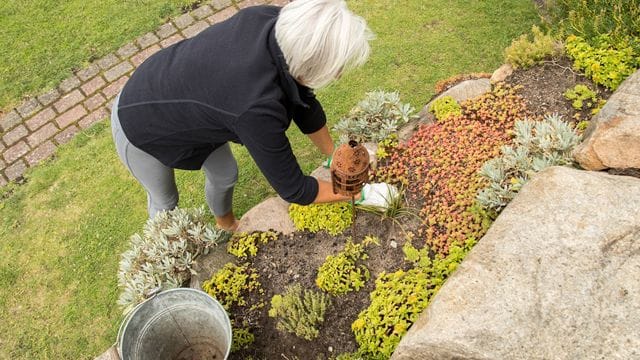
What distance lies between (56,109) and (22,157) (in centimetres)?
70

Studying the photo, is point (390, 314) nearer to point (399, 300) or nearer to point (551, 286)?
point (399, 300)

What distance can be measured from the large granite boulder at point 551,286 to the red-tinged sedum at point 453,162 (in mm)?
781

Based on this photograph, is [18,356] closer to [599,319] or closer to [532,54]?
[599,319]

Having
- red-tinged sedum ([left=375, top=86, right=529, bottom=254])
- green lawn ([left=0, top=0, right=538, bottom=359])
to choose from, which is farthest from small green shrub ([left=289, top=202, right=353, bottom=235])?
green lawn ([left=0, top=0, right=538, bottom=359])

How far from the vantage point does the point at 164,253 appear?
421cm

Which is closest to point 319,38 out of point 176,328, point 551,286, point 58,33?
point 551,286

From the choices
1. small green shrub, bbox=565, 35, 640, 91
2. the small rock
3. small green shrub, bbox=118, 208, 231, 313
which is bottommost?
small green shrub, bbox=565, 35, 640, 91

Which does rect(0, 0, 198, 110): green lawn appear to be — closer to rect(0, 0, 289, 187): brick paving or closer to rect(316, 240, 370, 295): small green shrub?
rect(0, 0, 289, 187): brick paving

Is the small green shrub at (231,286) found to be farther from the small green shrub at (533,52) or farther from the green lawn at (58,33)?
the green lawn at (58,33)

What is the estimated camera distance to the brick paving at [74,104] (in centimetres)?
603

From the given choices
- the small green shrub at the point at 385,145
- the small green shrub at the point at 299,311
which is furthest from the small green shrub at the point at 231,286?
the small green shrub at the point at 385,145

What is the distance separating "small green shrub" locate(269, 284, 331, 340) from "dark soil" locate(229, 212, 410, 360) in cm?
8

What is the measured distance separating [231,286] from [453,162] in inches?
80.2

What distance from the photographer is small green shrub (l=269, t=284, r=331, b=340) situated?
12.4 ft
